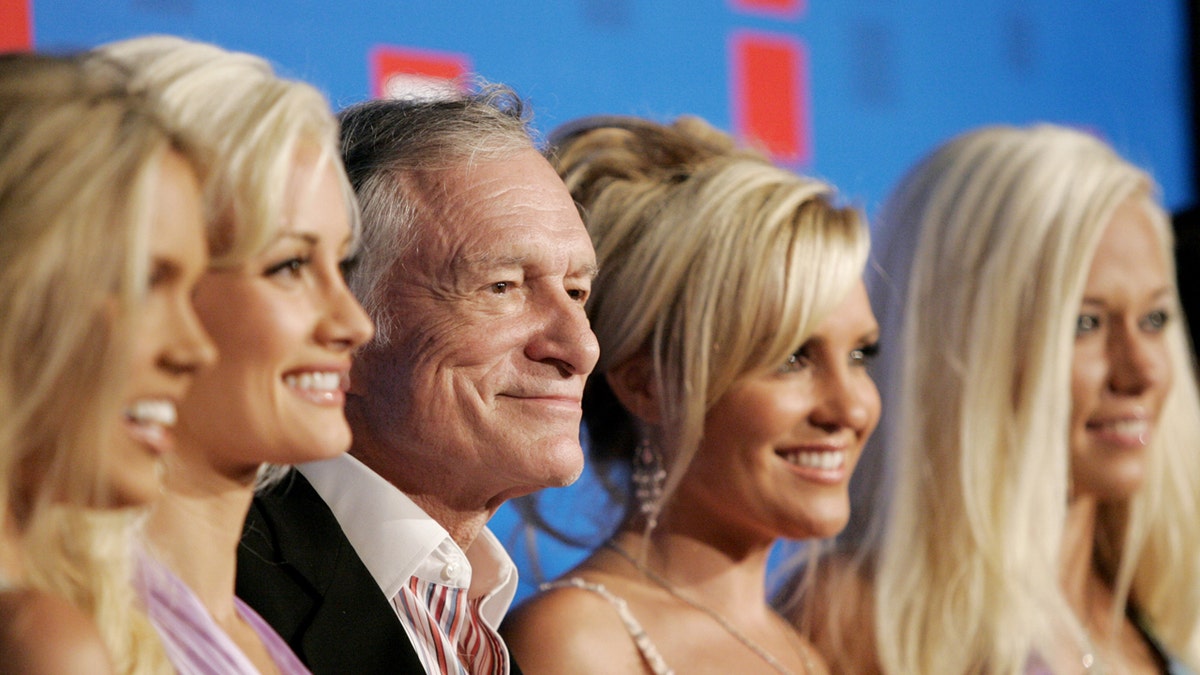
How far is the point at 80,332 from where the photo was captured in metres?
0.91

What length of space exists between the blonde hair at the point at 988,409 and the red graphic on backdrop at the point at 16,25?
1.29 m

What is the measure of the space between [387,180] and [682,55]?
117 cm

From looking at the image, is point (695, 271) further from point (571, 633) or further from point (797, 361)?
point (571, 633)

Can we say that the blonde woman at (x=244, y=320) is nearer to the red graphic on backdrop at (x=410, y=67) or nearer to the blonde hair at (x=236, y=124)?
the blonde hair at (x=236, y=124)

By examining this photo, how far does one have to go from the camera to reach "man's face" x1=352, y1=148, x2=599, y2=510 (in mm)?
1476

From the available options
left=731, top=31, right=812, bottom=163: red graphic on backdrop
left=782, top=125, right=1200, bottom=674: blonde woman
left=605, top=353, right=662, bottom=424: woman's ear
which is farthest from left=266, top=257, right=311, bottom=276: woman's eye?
left=731, top=31, right=812, bottom=163: red graphic on backdrop

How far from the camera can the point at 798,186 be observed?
6.20ft

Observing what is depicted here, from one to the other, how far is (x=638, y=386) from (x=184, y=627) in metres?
0.84

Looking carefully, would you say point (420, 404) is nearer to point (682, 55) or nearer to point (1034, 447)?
point (1034, 447)

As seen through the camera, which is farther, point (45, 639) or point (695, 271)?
point (695, 271)

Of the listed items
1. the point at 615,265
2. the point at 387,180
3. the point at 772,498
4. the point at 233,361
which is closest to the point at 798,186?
the point at 615,265

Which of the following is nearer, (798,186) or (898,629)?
(798,186)

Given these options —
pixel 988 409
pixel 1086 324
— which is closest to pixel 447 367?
pixel 988 409

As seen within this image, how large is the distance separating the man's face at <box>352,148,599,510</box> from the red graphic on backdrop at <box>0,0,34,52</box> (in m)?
0.56
